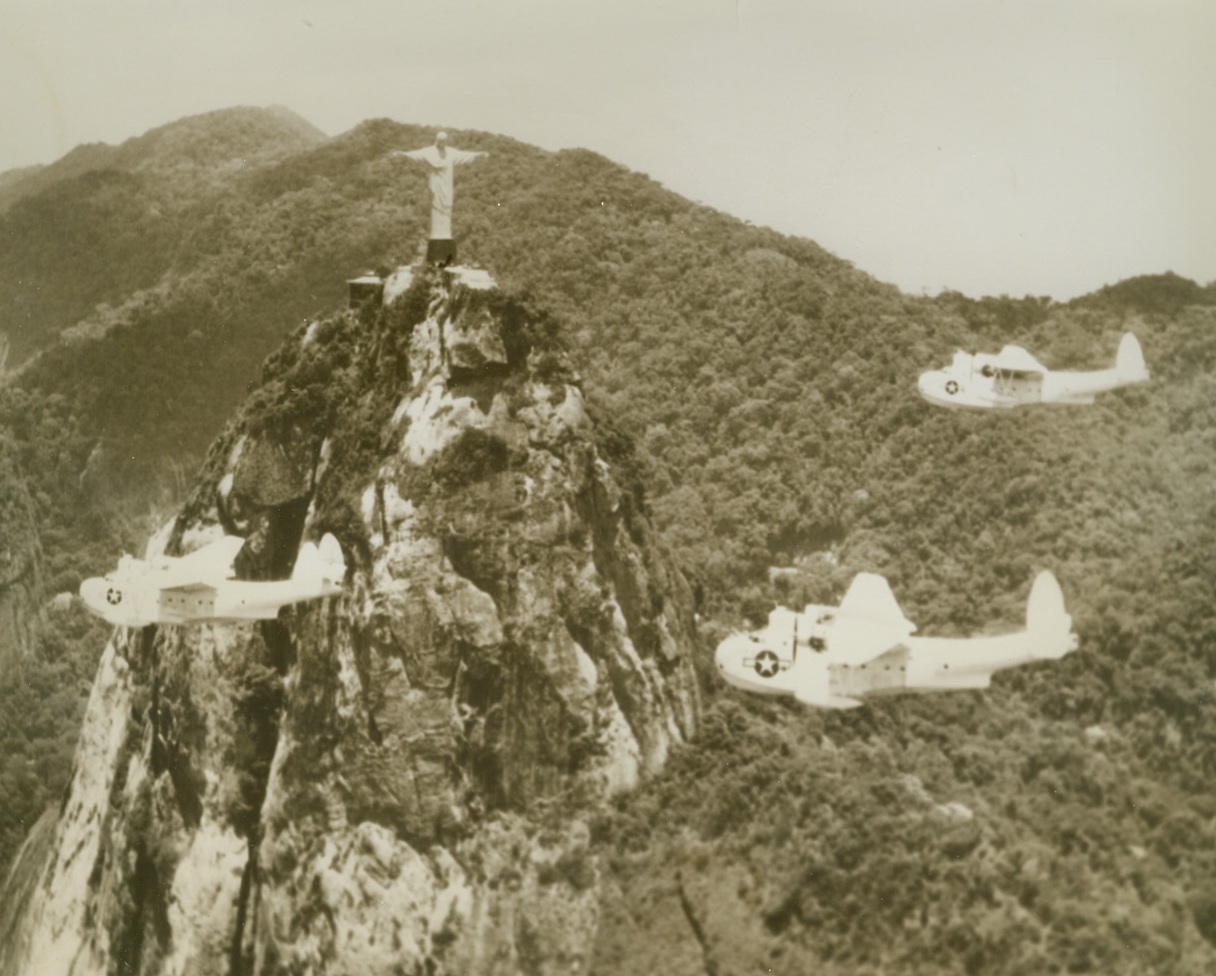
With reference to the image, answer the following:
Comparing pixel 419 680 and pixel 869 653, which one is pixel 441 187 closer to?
pixel 419 680

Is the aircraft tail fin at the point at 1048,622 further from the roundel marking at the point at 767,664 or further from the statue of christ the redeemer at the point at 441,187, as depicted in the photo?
the statue of christ the redeemer at the point at 441,187

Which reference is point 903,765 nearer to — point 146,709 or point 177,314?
point 146,709

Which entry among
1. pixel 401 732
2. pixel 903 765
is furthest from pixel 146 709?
pixel 903 765

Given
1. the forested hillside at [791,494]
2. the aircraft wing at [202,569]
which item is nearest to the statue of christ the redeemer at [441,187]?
the forested hillside at [791,494]

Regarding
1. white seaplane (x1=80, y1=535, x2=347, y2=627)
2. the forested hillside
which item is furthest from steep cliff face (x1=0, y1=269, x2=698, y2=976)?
white seaplane (x1=80, y1=535, x2=347, y2=627)

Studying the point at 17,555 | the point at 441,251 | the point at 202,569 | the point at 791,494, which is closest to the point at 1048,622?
the point at 791,494
